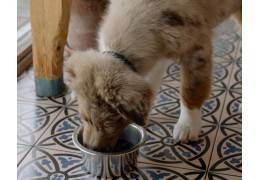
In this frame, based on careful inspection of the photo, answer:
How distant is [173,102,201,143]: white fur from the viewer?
193cm

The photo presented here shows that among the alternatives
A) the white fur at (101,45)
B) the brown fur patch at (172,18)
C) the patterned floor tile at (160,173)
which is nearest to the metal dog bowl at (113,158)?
the patterned floor tile at (160,173)

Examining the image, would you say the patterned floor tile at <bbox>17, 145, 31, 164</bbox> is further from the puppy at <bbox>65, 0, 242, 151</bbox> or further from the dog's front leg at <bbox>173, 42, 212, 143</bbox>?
the dog's front leg at <bbox>173, 42, 212, 143</bbox>

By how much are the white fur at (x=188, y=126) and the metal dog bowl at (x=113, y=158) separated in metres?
0.27

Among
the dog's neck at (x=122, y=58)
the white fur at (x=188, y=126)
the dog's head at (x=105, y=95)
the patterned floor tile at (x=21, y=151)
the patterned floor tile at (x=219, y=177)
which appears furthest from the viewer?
the white fur at (x=188, y=126)

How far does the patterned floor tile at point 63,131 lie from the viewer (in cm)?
190

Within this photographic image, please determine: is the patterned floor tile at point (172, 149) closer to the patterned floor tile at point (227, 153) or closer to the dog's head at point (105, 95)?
the patterned floor tile at point (227, 153)

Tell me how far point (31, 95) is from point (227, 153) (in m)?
1.11

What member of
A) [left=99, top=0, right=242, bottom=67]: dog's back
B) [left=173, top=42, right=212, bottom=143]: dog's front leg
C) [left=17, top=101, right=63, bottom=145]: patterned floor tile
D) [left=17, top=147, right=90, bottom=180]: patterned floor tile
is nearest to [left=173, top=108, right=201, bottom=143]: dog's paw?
[left=173, top=42, right=212, bottom=143]: dog's front leg

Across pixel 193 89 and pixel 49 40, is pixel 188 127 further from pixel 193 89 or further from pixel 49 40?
pixel 49 40

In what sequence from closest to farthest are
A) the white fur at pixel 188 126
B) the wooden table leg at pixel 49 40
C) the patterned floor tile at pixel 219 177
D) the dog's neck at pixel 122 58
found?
the dog's neck at pixel 122 58 → the patterned floor tile at pixel 219 177 → the white fur at pixel 188 126 → the wooden table leg at pixel 49 40

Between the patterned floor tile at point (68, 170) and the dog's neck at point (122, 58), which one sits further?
the patterned floor tile at point (68, 170)

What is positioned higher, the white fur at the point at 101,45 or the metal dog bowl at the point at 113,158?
the white fur at the point at 101,45

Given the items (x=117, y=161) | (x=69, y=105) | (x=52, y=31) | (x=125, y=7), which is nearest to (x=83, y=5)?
(x=52, y=31)

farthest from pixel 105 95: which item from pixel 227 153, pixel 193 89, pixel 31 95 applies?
pixel 31 95
